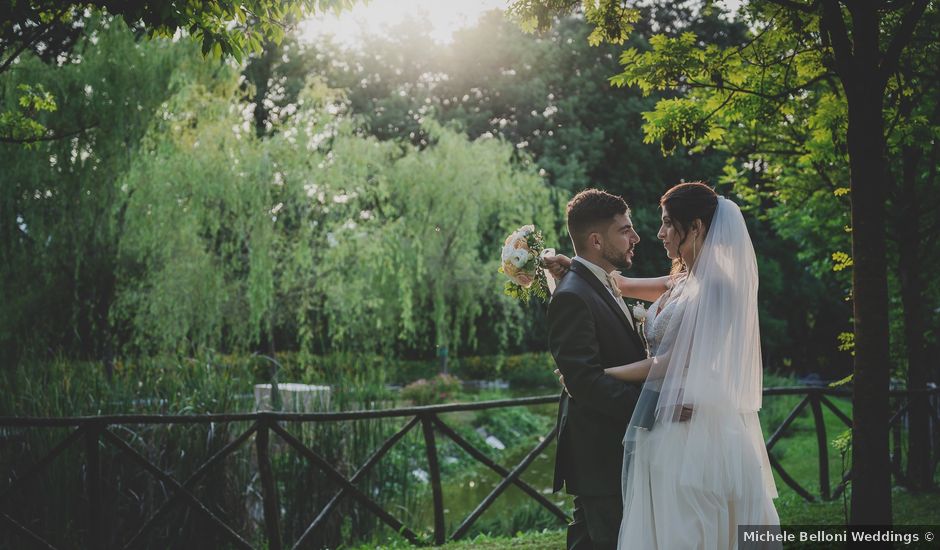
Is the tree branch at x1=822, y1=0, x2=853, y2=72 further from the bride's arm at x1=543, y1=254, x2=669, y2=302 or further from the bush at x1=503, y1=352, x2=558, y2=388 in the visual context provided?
the bush at x1=503, y1=352, x2=558, y2=388

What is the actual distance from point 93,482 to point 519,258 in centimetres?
335

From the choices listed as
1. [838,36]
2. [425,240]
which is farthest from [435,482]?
[425,240]

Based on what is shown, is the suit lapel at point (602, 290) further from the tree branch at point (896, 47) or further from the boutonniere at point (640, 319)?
the tree branch at point (896, 47)

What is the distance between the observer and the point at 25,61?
1268 cm

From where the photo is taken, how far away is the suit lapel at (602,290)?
3635 mm

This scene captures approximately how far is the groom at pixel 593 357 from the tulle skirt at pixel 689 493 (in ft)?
0.49

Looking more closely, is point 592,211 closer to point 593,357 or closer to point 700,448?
point 593,357

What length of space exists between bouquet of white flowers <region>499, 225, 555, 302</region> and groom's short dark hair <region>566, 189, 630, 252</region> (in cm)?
29

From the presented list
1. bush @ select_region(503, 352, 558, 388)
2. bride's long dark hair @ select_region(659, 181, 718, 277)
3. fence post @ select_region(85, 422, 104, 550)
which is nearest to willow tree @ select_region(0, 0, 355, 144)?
fence post @ select_region(85, 422, 104, 550)

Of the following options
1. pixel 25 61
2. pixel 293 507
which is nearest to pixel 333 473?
pixel 293 507

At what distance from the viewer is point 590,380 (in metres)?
3.40

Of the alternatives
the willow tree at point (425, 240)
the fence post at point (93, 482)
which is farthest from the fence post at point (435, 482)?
the willow tree at point (425, 240)

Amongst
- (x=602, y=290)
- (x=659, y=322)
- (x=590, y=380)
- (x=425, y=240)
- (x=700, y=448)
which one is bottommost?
(x=700, y=448)

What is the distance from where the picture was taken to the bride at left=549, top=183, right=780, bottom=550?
11.0ft
